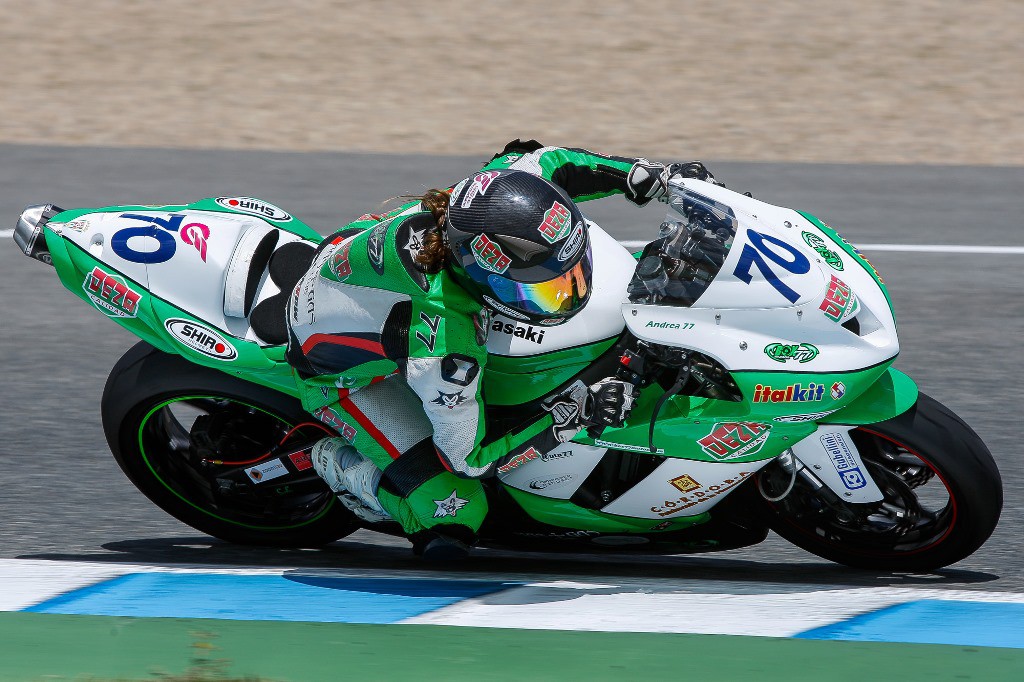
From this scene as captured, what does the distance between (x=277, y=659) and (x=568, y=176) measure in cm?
171

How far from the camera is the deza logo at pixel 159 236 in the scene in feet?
14.7

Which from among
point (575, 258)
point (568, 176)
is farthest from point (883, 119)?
point (575, 258)

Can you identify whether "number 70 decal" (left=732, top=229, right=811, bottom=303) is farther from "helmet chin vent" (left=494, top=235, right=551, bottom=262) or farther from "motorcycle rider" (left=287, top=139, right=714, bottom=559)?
"helmet chin vent" (left=494, top=235, right=551, bottom=262)

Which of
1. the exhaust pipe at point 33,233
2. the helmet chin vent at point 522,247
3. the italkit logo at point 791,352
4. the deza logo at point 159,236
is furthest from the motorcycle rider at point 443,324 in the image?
the exhaust pipe at point 33,233

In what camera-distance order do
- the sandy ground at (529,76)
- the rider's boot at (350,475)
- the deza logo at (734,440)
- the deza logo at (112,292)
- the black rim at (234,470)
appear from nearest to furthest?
the deza logo at (734,440)
the rider's boot at (350,475)
the deza logo at (112,292)
the black rim at (234,470)
the sandy ground at (529,76)

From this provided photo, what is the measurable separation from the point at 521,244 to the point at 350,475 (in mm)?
1077

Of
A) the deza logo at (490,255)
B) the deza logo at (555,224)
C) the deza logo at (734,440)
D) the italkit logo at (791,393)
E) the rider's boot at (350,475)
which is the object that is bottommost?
the rider's boot at (350,475)

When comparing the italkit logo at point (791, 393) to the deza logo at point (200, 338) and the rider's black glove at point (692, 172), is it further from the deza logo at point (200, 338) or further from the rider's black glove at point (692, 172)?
the deza logo at point (200, 338)

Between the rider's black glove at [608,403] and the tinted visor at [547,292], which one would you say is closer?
the tinted visor at [547,292]

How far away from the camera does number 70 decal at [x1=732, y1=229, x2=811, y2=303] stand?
3791 mm

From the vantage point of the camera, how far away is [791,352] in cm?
380

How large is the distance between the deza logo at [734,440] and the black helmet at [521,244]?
1.82ft

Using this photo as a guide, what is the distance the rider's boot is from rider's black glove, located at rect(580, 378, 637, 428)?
2.53 feet

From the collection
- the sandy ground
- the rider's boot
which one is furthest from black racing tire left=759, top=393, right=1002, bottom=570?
the sandy ground
